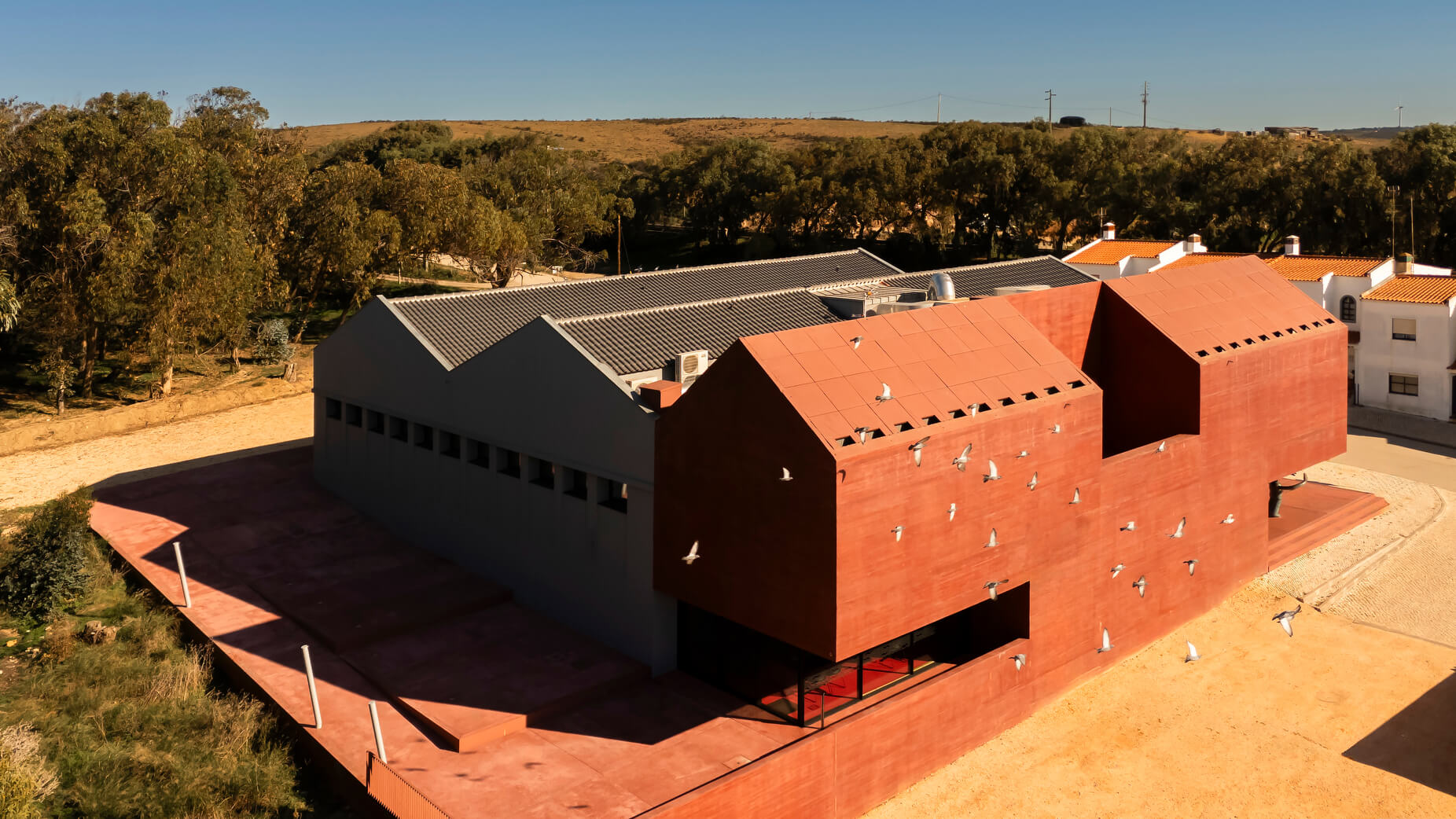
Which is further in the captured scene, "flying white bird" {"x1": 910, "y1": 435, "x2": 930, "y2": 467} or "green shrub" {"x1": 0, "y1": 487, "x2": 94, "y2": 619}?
"green shrub" {"x1": 0, "y1": 487, "x2": 94, "y2": 619}

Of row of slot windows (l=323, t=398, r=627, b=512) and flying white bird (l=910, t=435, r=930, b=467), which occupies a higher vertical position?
flying white bird (l=910, t=435, r=930, b=467)

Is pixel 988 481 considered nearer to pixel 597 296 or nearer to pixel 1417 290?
pixel 597 296

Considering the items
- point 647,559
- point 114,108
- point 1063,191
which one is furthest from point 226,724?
point 1063,191

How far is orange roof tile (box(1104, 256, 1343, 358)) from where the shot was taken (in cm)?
2088

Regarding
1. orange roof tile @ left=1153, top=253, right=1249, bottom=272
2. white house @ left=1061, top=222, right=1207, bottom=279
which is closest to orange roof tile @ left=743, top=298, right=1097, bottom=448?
white house @ left=1061, top=222, right=1207, bottom=279

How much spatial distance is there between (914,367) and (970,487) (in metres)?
1.91

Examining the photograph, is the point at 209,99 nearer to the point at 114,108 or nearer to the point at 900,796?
the point at 114,108

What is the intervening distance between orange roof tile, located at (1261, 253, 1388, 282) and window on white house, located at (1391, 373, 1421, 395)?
Result: 11.7ft

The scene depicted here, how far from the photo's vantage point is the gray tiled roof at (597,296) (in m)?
22.8

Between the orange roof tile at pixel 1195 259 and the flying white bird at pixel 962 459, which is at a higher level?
the orange roof tile at pixel 1195 259

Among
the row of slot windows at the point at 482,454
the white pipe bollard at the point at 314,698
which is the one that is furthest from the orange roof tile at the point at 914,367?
the white pipe bollard at the point at 314,698

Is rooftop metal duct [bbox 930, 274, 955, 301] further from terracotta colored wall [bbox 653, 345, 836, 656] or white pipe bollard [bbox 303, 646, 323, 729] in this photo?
white pipe bollard [bbox 303, 646, 323, 729]

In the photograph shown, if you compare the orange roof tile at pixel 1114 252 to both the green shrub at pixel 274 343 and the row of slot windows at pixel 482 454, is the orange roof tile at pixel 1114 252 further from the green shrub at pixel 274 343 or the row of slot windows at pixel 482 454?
the green shrub at pixel 274 343

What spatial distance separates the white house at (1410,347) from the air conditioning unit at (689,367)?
2866 cm
